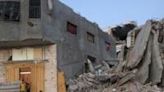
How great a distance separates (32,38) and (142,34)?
20.9 ft

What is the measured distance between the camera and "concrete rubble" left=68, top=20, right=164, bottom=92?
74.7ft

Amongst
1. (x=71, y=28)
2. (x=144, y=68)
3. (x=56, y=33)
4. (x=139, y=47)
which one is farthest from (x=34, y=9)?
(x=144, y=68)

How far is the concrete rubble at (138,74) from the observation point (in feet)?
74.7

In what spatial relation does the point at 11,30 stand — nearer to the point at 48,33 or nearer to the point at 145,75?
the point at 48,33

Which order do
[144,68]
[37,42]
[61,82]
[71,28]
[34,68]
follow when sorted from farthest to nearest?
1. [71,28]
2. [34,68]
3. [61,82]
4. [37,42]
5. [144,68]

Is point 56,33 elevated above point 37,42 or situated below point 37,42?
above

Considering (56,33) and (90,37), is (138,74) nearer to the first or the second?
(56,33)

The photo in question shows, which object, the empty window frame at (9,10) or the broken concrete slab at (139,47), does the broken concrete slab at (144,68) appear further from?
the empty window frame at (9,10)

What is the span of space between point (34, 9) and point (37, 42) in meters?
1.83

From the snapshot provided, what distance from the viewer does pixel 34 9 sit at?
2319 cm

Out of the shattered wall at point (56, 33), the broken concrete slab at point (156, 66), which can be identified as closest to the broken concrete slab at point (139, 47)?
the broken concrete slab at point (156, 66)

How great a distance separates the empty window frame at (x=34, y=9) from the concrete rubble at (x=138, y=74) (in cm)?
424

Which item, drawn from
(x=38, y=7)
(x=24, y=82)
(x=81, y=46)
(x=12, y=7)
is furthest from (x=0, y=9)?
(x=81, y=46)

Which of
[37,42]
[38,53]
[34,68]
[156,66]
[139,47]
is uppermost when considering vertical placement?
[37,42]
